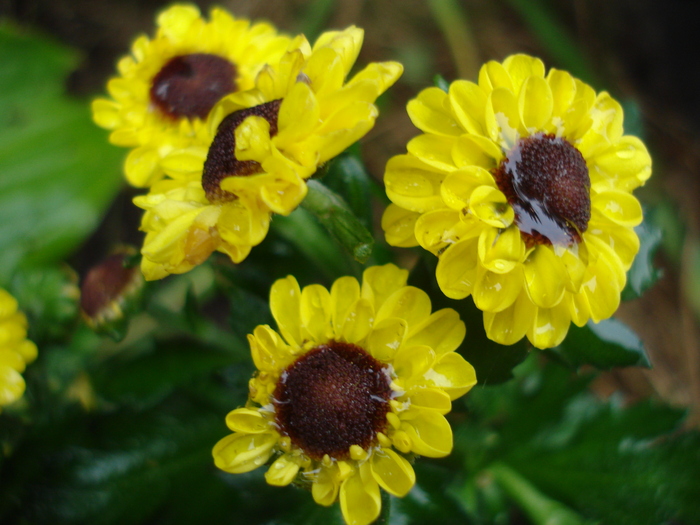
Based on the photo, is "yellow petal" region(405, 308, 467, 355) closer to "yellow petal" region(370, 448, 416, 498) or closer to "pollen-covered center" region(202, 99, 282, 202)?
"yellow petal" region(370, 448, 416, 498)

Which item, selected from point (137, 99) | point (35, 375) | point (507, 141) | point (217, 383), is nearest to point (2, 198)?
point (35, 375)

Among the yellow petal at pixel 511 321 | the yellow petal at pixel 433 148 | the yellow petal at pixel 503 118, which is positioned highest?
the yellow petal at pixel 503 118

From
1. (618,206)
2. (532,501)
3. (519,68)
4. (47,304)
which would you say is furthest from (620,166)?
(47,304)

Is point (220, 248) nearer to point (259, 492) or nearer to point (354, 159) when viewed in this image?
point (354, 159)

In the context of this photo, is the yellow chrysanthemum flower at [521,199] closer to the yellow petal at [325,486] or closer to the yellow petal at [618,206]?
the yellow petal at [618,206]

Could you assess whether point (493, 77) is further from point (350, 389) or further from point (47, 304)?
point (47, 304)

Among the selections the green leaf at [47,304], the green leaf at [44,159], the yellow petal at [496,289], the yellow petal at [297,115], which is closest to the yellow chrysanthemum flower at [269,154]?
the yellow petal at [297,115]
